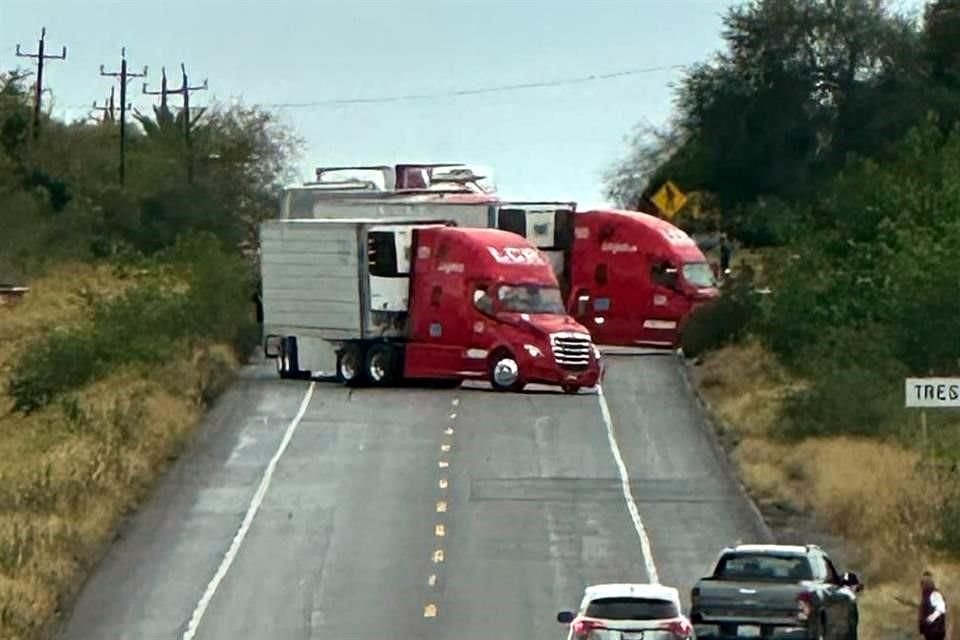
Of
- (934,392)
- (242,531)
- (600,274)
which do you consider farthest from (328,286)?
(934,392)

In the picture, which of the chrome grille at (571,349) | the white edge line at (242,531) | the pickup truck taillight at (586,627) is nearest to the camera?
the pickup truck taillight at (586,627)

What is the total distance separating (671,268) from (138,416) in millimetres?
19143

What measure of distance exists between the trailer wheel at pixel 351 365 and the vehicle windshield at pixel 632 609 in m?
32.8

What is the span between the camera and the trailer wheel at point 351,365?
61.6 m

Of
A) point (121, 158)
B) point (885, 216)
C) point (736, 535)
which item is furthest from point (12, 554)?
point (121, 158)

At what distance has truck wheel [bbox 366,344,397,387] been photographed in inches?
2410

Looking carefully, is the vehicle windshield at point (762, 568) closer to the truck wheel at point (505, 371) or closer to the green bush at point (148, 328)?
the truck wheel at point (505, 371)

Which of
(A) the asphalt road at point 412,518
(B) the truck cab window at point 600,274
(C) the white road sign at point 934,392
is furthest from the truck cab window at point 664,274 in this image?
(C) the white road sign at point 934,392

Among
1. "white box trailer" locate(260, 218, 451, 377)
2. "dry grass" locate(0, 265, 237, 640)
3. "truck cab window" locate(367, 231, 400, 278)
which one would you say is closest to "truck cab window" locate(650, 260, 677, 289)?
"white box trailer" locate(260, 218, 451, 377)

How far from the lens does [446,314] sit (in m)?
60.4

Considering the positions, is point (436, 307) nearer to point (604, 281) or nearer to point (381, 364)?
point (381, 364)

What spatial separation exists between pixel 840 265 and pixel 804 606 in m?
33.5

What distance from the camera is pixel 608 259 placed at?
68375 millimetres

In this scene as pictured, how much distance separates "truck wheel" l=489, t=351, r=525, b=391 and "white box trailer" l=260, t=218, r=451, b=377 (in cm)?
235
